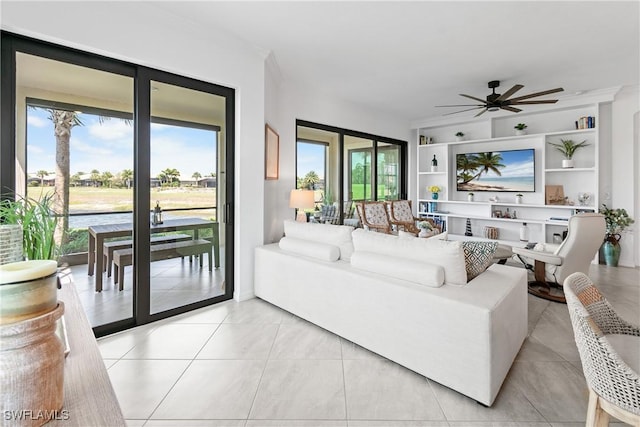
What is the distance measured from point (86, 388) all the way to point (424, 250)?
1.95 m

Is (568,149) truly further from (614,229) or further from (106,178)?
(106,178)

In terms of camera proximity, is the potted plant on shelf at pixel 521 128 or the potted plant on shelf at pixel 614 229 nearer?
the potted plant on shelf at pixel 614 229

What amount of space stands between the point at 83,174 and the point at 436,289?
9.08 feet

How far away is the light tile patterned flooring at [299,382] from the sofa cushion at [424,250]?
2.40 ft

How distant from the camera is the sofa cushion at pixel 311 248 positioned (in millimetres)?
2725

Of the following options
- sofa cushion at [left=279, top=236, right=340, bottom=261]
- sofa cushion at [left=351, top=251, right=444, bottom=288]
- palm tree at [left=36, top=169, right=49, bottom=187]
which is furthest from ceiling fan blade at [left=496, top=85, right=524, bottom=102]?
palm tree at [left=36, top=169, right=49, bottom=187]

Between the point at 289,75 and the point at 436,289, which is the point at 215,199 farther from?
the point at 436,289

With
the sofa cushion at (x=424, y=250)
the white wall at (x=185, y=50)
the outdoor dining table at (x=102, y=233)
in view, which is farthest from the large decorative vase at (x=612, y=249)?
the outdoor dining table at (x=102, y=233)

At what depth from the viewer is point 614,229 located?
4.76 meters

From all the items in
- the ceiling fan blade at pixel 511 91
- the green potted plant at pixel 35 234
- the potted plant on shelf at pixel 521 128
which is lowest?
the green potted plant at pixel 35 234

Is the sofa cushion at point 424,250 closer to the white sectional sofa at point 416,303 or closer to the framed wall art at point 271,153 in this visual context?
the white sectional sofa at point 416,303

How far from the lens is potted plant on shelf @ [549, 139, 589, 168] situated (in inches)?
203

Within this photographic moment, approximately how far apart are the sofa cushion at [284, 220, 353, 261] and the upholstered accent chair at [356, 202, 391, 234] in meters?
2.07

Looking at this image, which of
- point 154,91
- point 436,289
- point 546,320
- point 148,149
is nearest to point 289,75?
point 154,91
